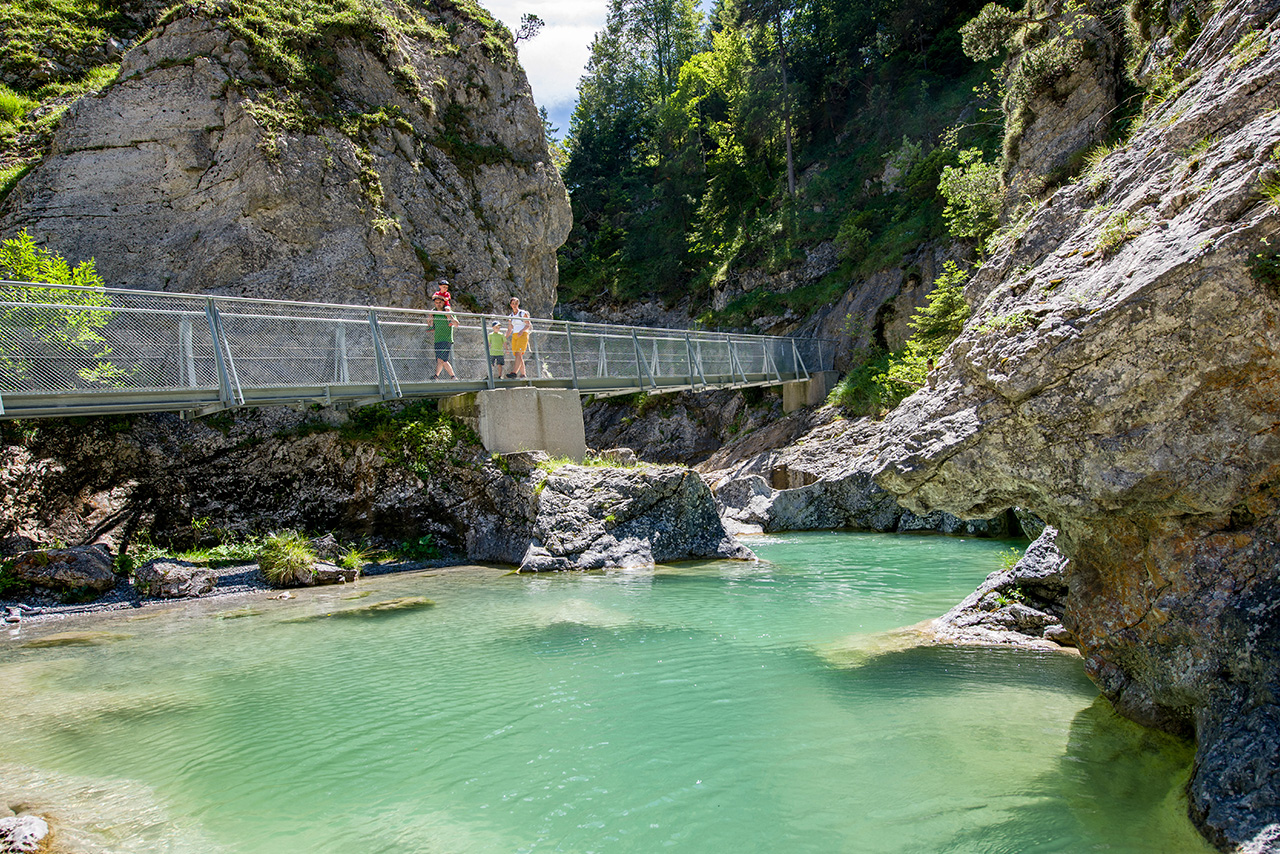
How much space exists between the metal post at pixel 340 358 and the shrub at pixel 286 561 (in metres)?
3.01

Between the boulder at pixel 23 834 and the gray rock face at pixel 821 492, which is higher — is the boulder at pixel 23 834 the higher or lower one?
the lower one

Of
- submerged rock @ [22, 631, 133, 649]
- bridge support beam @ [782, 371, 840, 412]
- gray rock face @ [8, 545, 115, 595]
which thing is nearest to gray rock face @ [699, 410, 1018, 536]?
bridge support beam @ [782, 371, 840, 412]

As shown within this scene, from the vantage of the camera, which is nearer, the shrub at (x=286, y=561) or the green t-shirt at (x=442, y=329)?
the shrub at (x=286, y=561)

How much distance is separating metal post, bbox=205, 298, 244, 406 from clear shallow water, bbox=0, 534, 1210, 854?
4.25 meters

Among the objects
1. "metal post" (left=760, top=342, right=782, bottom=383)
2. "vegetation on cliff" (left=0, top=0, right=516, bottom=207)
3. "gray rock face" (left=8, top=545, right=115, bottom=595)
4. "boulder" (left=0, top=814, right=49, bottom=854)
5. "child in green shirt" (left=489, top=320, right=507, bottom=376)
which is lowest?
"boulder" (left=0, top=814, right=49, bottom=854)

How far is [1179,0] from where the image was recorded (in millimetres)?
9984

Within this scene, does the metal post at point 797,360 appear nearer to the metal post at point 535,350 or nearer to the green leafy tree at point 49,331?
the metal post at point 535,350

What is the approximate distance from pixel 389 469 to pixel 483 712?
1072 centimetres

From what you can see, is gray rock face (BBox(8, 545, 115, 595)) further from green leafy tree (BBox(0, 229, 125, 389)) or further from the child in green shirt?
the child in green shirt

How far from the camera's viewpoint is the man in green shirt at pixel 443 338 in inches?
560

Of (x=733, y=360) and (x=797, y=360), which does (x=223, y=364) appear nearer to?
(x=733, y=360)

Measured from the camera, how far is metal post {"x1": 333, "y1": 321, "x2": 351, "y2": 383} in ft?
41.7

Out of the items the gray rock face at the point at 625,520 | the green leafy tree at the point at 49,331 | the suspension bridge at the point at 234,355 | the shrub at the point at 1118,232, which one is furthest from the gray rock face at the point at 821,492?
the green leafy tree at the point at 49,331

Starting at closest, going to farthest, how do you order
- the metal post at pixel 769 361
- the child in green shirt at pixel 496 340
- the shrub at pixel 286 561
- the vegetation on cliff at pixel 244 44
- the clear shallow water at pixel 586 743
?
the clear shallow water at pixel 586 743
the shrub at pixel 286 561
the child in green shirt at pixel 496 340
the vegetation on cliff at pixel 244 44
the metal post at pixel 769 361
